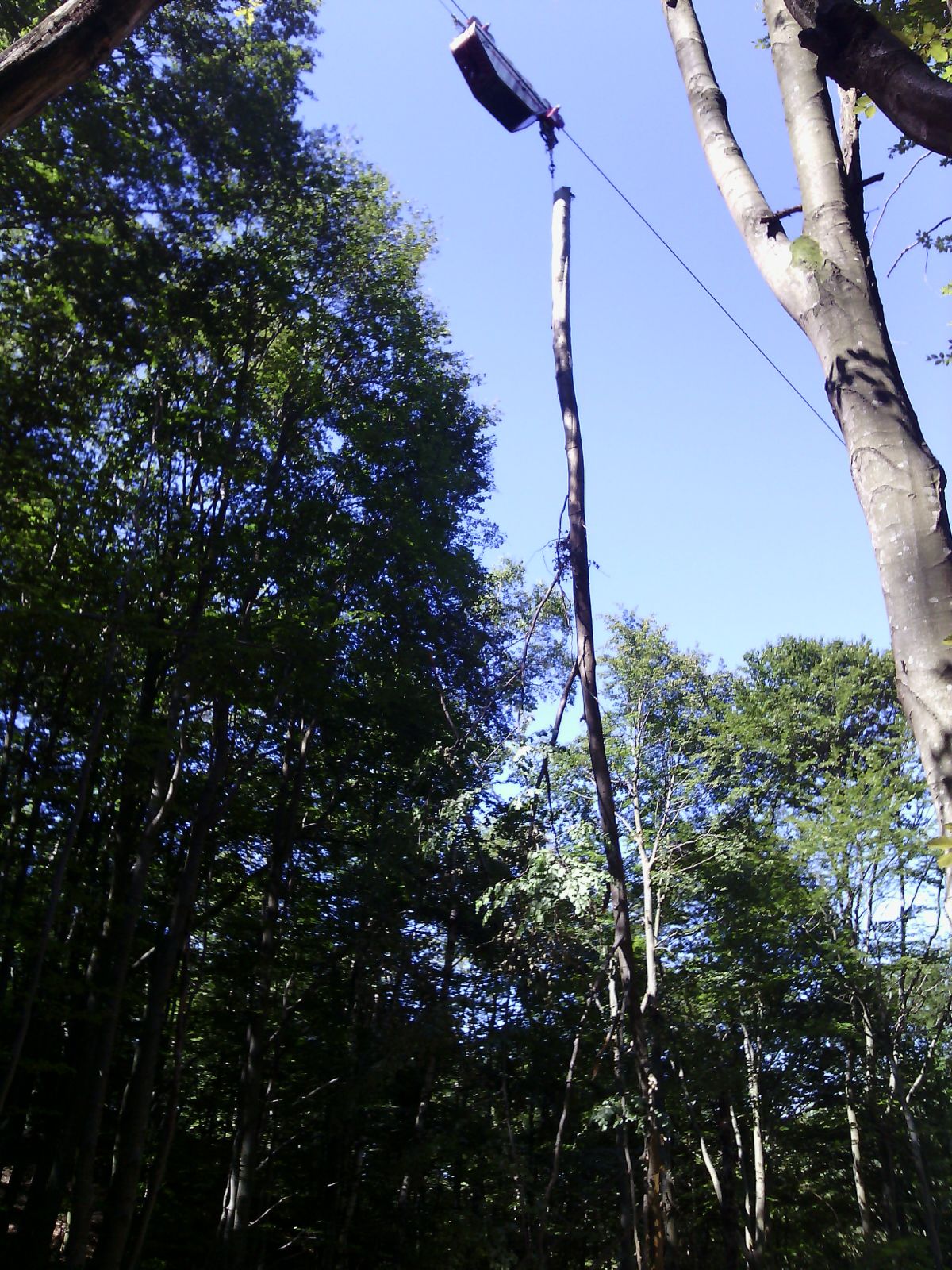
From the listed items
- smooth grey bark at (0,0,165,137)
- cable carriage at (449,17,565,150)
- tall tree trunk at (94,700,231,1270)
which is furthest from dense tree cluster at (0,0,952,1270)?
smooth grey bark at (0,0,165,137)

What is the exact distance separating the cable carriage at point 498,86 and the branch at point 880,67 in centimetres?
436

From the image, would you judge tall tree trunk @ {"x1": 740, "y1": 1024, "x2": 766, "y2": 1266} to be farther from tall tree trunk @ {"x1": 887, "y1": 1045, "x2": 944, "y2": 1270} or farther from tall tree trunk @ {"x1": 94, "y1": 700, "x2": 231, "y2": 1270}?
tall tree trunk @ {"x1": 94, "y1": 700, "x2": 231, "y2": 1270}

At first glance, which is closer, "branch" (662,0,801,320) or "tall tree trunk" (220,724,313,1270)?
"branch" (662,0,801,320)

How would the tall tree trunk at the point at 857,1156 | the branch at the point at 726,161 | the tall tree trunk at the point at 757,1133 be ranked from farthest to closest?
1. the tall tree trunk at the point at 757,1133
2. the tall tree trunk at the point at 857,1156
3. the branch at the point at 726,161

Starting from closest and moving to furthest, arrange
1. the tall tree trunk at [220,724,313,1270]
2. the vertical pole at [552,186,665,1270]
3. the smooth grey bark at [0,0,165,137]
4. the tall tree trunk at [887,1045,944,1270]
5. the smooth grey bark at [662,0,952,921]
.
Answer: the smooth grey bark at [662,0,952,921] < the smooth grey bark at [0,0,165,137] < the vertical pole at [552,186,665,1270] < the tall tree trunk at [220,724,313,1270] < the tall tree trunk at [887,1045,944,1270]

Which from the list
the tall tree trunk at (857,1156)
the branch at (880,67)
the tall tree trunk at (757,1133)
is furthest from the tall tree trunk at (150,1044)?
the tall tree trunk at (857,1156)

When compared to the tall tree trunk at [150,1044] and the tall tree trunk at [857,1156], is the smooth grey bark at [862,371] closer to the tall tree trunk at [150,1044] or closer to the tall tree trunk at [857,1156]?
the tall tree trunk at [150,1044]

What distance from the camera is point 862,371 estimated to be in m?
2.41

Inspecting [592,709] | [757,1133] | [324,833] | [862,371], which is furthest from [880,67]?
[757,1133]

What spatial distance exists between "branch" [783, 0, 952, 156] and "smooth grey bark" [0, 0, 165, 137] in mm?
2295

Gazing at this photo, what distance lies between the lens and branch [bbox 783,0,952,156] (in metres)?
2.07

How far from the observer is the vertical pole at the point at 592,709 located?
4977mm

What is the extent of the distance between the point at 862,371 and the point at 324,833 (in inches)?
396

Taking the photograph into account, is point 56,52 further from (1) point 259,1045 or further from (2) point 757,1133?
(2) point 757,1133
